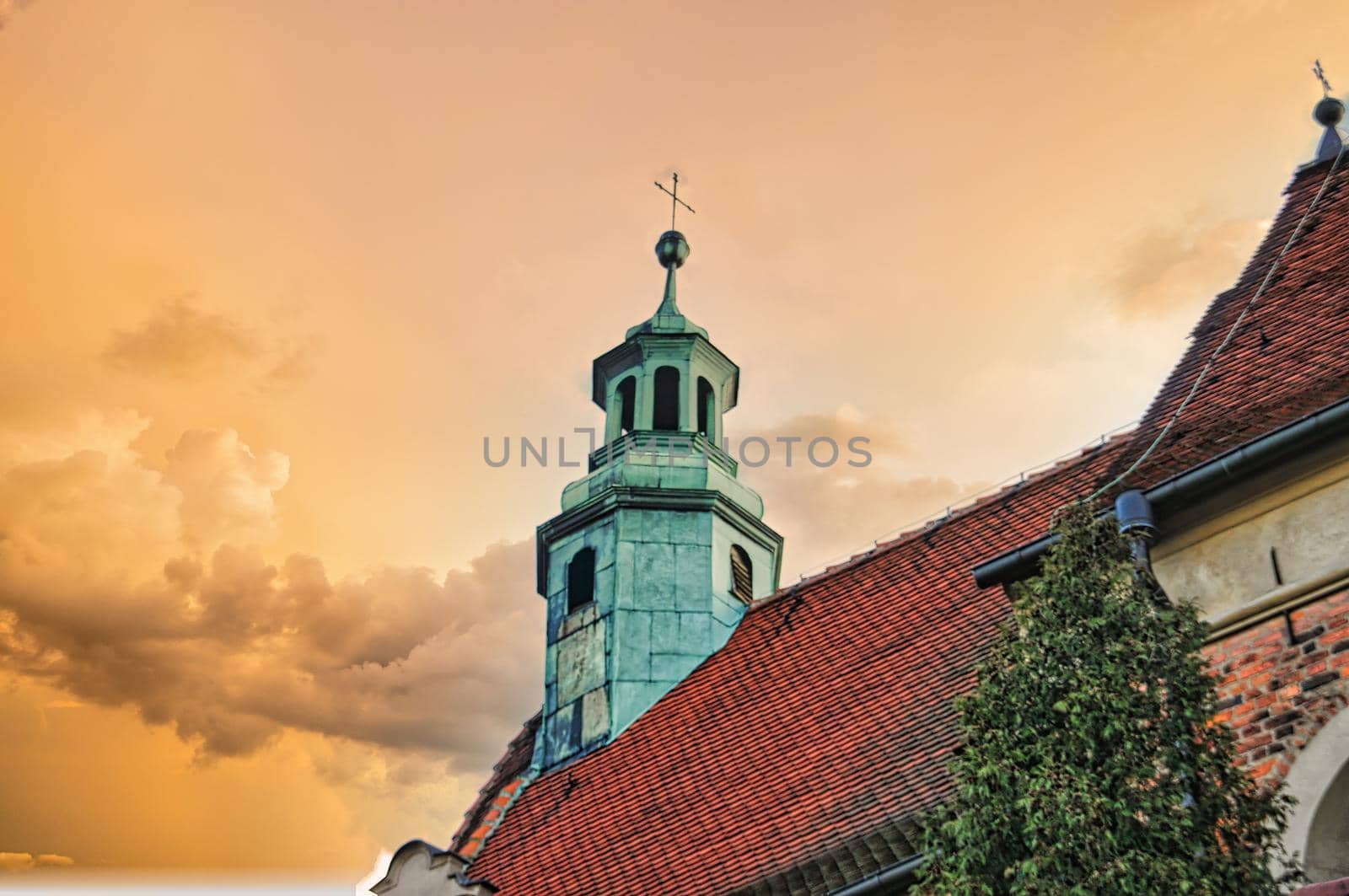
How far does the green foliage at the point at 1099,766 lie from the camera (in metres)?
6.68

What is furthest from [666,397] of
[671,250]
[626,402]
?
[671,250]

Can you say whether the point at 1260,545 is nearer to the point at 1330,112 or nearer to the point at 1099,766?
the point at 1099,766

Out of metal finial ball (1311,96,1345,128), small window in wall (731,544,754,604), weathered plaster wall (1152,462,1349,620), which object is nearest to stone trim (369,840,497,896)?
small window in wall (731,544,754,604)

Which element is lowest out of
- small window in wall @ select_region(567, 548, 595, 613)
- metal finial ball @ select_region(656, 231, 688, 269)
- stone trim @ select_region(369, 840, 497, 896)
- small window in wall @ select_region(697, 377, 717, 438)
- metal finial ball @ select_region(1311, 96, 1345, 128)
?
Result: stone trim @ select_region(369, 840, 497, 896)

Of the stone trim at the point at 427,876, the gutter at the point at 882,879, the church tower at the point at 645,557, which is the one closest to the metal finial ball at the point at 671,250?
the church tower at the point at 645,557

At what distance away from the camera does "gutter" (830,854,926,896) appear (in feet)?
33.6

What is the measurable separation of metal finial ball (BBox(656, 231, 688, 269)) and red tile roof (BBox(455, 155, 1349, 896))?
23.7 feet

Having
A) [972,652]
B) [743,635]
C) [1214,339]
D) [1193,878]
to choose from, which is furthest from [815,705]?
[1193,878]

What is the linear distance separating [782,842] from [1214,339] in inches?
202

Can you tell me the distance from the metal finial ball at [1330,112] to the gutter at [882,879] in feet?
22.0

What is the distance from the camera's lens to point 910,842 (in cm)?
1045

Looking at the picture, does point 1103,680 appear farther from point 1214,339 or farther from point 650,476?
point 650,476

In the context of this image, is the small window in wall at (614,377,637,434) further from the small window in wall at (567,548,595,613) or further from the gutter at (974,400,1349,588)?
the gutter at (974,400,1349,588)

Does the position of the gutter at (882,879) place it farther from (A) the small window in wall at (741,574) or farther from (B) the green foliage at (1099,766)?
(A) the small window in wall at (741,574)
